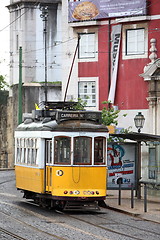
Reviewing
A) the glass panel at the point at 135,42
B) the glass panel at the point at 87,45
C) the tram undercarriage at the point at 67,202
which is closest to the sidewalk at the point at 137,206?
the tram undercarriage at the point at 67,202

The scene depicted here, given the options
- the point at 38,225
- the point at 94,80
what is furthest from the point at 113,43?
the point at 38,225

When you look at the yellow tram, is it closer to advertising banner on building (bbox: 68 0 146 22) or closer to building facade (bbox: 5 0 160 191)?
building facade (bbox: 5 0 160 191)

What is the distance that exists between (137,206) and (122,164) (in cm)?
277

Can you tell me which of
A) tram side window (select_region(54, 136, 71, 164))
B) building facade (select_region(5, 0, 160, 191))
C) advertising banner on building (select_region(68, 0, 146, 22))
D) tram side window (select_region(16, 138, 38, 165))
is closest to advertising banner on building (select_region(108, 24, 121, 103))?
building facade (select_region(5, 0, 160, 191))

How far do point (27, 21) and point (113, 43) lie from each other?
25.7 meters

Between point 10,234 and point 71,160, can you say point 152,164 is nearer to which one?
point 71,160

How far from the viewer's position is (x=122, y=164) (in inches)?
1123

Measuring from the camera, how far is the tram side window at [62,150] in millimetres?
23250

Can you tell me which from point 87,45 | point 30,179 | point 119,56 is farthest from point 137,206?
point 87,45

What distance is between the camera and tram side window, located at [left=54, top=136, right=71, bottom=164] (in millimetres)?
23250

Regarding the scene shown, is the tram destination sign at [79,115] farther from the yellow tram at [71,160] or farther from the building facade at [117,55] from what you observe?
the building facade at [117,55]

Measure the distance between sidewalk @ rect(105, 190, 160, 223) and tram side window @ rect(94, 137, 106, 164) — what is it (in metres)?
1.90

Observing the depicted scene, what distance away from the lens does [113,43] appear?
42.3 meters

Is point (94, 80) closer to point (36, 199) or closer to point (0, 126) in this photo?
point (36, 199)
